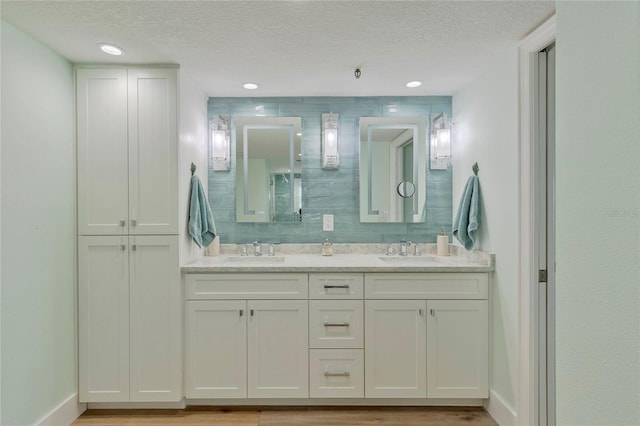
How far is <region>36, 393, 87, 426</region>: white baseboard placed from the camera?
80.0 inches

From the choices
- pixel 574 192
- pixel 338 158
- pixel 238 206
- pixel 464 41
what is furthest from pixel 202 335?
pixel 464 41

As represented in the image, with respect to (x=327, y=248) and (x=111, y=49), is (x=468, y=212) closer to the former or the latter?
(x=327, y=248)

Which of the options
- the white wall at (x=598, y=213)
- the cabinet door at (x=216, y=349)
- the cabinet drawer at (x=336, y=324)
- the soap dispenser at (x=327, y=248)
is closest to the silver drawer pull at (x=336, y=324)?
the cabinet drawer at (x=336, y=324)

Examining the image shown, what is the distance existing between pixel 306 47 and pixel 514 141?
130cm

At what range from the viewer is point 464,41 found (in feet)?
6.49

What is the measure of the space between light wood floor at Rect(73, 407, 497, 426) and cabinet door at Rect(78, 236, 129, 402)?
13 cm

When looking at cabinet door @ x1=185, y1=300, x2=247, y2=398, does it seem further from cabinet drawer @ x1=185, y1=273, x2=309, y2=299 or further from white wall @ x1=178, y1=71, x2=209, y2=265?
white wall @ x1=178, y1=71, x2=209, y2=265

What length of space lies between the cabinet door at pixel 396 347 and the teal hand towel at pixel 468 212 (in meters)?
0.54

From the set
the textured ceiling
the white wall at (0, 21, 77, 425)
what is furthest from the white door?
the white wall at (0, 21, 77, 425)

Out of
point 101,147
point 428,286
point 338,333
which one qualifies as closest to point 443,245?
point 428,286

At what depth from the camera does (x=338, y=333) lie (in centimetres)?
232

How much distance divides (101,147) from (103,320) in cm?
109

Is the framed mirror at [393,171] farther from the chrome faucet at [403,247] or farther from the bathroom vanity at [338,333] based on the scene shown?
the bathroom vanity at [338,333]

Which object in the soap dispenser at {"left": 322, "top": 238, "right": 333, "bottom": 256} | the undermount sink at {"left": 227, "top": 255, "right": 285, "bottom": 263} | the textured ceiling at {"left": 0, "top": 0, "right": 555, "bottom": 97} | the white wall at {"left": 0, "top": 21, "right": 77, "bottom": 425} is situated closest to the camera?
the textured ceiling at {"left": 0, "top": 0, "right": 555, "bottom": 97}
